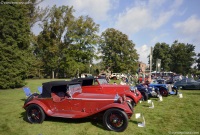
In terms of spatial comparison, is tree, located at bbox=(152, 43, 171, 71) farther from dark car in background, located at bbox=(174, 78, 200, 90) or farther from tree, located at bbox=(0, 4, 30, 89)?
Result: tree, located at bbox=(0, 4, 30, 89)

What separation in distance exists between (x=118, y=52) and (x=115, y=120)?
4608cm

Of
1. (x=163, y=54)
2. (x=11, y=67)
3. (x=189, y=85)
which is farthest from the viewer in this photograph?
(x=163, y=54)

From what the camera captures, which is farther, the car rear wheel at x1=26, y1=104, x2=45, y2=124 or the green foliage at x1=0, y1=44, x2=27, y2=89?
the green foliage at x1=0, y1=44, x2=27, y2=89

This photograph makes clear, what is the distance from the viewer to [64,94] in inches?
294

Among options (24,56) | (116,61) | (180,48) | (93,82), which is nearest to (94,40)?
(116,61)

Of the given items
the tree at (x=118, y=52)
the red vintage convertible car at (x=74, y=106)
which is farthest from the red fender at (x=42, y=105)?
the tree at (x=118, y=52)

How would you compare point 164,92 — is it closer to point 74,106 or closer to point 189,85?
point 189,85

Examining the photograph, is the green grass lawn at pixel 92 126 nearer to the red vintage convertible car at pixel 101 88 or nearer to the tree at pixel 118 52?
the red vintage convertible car at pixel 101 88

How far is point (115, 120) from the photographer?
6234 millimetres

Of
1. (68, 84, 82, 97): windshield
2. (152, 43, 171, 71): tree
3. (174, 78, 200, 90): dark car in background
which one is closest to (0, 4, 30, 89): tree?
(68, 84, 82, 97): windshield

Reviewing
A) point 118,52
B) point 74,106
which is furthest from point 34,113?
point 118,52

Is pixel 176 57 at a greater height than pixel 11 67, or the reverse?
pixel 176 57

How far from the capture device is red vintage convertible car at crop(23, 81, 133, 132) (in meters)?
6.23

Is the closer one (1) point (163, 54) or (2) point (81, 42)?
(2) point (81, 42)
